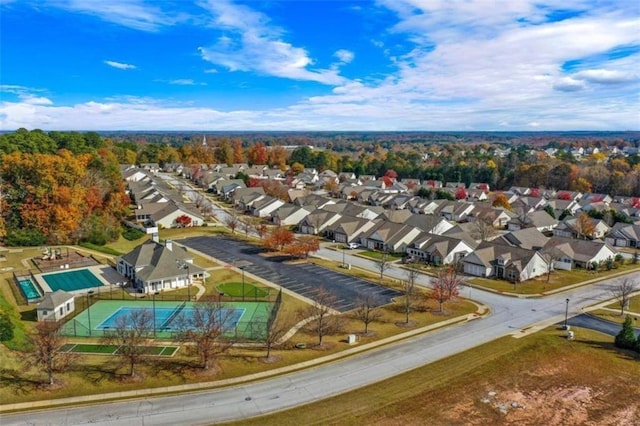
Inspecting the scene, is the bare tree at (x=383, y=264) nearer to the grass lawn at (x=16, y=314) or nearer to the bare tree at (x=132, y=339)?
the bare tree at (x=132, y=339)

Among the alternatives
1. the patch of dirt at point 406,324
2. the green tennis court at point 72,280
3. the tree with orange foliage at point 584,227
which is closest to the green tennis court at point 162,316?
the green tennis court at point 72,280

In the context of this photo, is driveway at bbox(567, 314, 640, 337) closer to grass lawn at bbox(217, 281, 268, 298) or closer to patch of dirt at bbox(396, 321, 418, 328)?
patch of dirt at bbox(396, 321, 418, 328)

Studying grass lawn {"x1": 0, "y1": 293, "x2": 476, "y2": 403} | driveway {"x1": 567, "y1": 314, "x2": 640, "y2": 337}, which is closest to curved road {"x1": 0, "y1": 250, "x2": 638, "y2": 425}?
driveway {"x1": 567, "y1": 314, "x2": 640, "y2": 337}

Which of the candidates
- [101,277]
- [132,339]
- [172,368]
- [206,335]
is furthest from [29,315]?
[206,335]

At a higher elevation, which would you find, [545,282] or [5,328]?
[5,328]

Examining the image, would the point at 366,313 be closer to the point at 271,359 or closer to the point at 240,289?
the point at 271,359

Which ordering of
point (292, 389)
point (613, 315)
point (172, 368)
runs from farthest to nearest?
1. point (613, 315)
2. point (172, 368)
3. point (292, 389)

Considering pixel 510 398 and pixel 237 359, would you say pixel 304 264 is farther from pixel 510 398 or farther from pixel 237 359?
pixel 510 398
